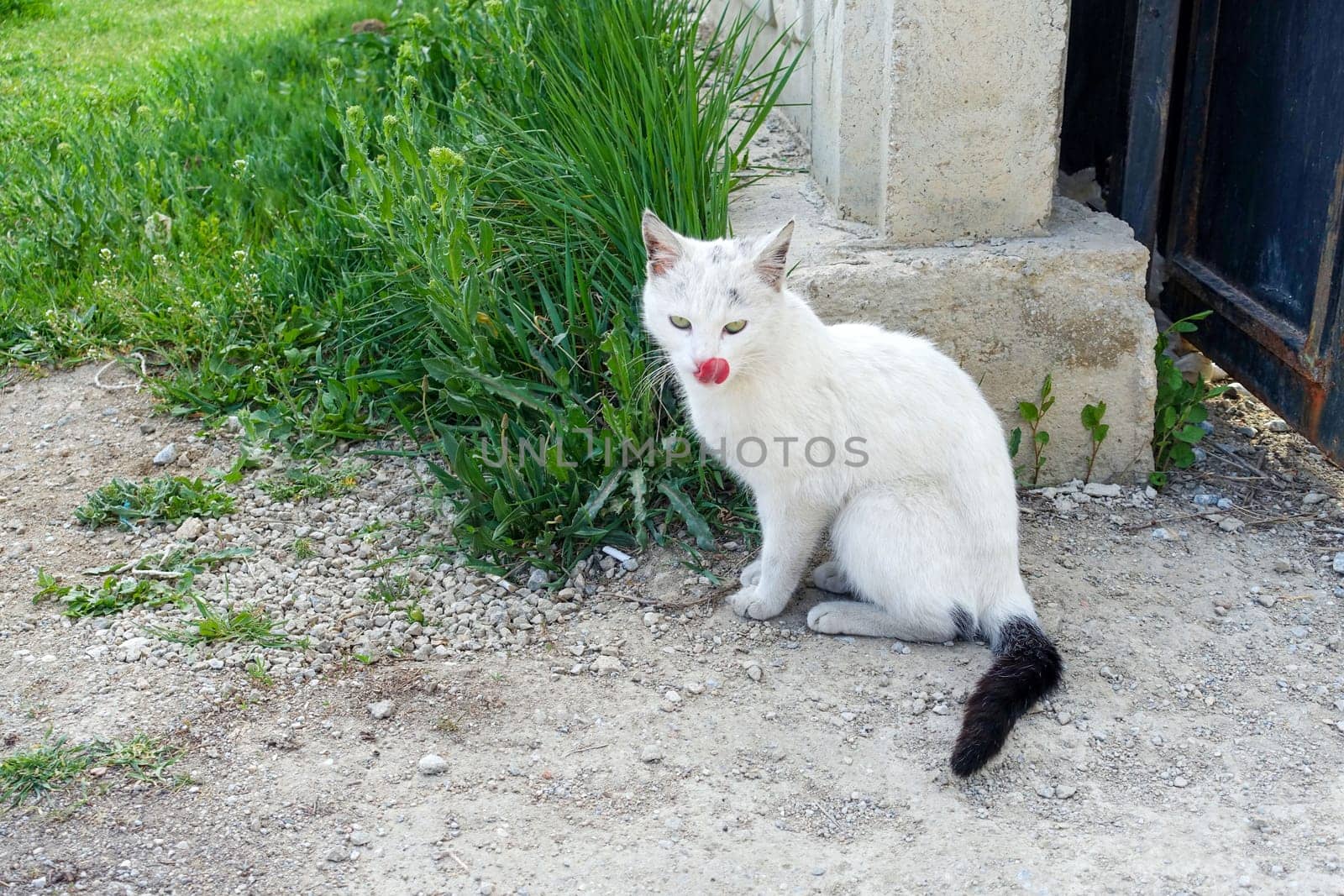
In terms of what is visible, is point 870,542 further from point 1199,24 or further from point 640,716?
point 1199,24

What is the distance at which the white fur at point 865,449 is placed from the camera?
2596 mm

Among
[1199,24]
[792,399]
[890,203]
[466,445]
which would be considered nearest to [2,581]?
[466,445]

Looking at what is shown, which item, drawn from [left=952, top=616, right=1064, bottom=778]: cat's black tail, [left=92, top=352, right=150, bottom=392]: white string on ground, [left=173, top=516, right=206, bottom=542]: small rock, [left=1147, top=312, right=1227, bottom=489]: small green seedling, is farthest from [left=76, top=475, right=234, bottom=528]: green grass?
[left=1147, top=312, right=1227, bottom=489]: small green seedling

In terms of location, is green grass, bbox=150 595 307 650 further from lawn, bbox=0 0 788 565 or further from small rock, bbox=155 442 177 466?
small rock, bbox=155 442 177 466

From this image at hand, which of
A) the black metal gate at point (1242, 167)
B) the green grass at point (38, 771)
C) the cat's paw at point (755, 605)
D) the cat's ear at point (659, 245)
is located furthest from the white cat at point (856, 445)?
the green grass at point (38, 771)

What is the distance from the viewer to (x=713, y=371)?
2.48 metres

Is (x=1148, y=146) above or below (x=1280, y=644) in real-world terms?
above

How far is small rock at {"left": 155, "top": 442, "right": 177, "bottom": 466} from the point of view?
3.53 m

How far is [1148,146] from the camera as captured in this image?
3.53 metres

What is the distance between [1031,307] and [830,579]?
1.01 meters

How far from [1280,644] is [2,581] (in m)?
3.28

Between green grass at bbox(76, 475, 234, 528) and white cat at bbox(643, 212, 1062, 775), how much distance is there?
1482 mm

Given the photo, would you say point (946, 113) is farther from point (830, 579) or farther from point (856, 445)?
point (830, 579)

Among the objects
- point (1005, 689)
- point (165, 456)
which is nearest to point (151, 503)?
point (165, 456)
